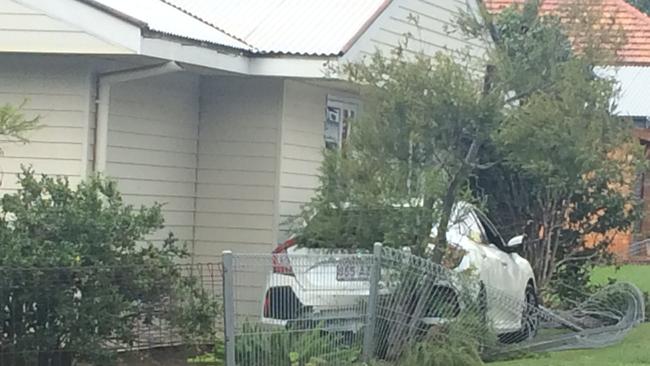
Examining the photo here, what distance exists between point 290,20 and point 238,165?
187cm

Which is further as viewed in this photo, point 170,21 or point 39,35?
point 170,21

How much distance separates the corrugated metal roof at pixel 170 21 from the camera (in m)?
12.9

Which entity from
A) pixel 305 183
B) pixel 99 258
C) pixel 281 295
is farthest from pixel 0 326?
pixel 305 183

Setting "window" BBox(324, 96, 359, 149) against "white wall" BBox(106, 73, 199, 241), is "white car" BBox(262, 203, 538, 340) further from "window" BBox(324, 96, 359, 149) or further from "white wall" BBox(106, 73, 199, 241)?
"window" BBox(324, 96, 359, 149)

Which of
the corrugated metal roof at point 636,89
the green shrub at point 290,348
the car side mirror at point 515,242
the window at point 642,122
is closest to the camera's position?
the green shrub at point 290,348

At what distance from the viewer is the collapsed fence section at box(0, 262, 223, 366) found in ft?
34.0

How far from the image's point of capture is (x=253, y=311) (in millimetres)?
11875

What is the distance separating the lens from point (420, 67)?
1305 centimetres

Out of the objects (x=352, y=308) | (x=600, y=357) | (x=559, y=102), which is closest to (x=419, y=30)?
(x=559, y=102)

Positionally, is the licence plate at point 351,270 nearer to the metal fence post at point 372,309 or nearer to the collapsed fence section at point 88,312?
the metal fence post at point 372,309

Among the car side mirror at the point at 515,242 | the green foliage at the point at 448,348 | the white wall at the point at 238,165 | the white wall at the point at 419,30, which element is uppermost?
the white wall at the point at 419,30

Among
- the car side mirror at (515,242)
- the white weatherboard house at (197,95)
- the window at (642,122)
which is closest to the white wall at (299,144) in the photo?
the white weatherboard house at (197,95)

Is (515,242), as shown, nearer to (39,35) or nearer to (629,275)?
(39,35)

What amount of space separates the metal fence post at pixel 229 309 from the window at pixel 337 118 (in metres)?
5.36
